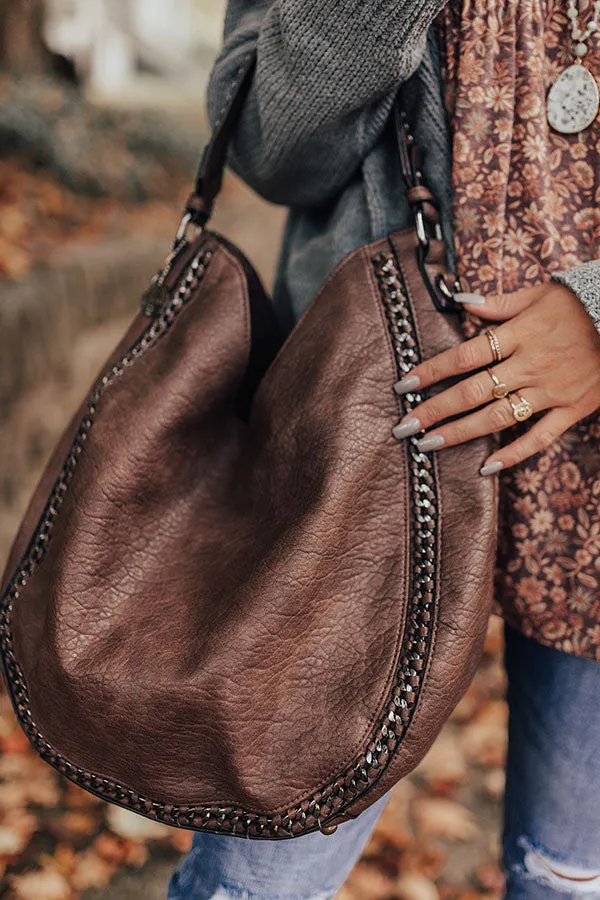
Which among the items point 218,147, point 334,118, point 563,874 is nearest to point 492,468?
point 334,118

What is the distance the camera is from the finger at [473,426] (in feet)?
3.37

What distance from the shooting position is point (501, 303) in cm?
106

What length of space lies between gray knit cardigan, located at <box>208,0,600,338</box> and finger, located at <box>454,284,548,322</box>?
0.18 feet

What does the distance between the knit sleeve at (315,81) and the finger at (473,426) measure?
0.42 metres

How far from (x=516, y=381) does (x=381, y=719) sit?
456 mm

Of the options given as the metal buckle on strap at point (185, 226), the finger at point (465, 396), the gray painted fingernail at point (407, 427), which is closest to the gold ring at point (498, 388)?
the finger at point (465, 396)

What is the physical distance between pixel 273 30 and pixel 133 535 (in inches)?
27.9

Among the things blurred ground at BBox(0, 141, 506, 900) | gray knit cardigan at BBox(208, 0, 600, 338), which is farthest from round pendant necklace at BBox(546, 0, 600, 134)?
blurred ground at BBox(0, 141, 506, 900)

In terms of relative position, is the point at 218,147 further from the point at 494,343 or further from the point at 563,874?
the point at 563,874

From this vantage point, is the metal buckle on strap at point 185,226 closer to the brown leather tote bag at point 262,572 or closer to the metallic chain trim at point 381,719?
the brown leather tote bag at point 262,572

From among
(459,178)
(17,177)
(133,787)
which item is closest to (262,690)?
(133,787)

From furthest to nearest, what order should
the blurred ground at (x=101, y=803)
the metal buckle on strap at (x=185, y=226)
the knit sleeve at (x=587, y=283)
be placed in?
1. the blurred ground at (x=101, y=803)
2. the metal buckle on strap at (x=185, y=226)
3. the knit sleeve at (x=587, y=283)

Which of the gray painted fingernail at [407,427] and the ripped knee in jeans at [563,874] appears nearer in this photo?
the gray painted fingernail at [407,427]

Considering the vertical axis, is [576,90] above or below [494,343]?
above
